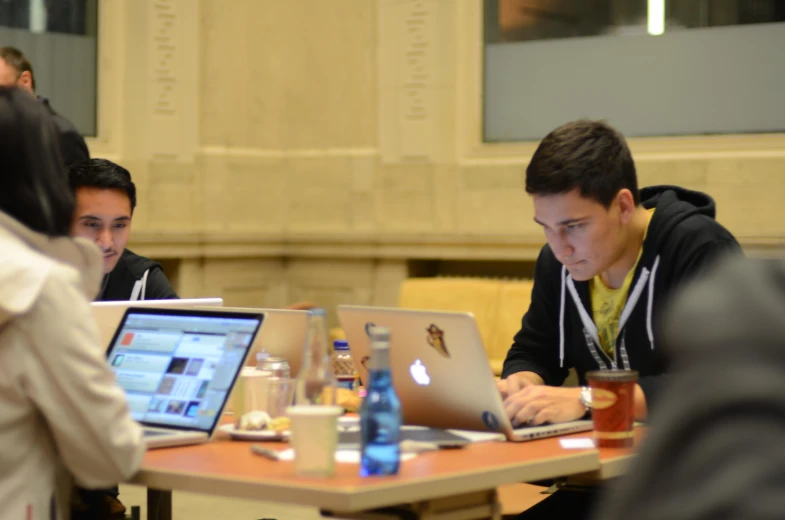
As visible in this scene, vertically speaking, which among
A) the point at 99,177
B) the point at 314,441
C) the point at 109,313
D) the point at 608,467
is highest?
the point at 99,177

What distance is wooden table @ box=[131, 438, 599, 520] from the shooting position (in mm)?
1722

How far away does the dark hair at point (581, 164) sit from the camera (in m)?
2.63

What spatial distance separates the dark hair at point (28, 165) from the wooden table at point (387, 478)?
0.48 m

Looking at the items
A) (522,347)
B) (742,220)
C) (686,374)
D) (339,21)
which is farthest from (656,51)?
(686,374)

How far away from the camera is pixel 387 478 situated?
1788mm

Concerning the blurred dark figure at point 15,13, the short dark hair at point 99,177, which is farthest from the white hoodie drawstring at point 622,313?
the blurred dark figure at point 15,13

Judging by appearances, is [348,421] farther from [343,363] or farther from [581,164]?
[581,164]

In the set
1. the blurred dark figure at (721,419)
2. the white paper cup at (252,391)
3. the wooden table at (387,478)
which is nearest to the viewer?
the blurred dark figure at (721,419)

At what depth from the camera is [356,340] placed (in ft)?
8.26

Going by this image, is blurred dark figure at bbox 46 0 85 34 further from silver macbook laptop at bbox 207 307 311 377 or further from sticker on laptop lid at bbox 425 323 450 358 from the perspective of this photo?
sticker on laptop lid at bbox 425 323 450 358

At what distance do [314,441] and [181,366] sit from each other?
0.62 metres

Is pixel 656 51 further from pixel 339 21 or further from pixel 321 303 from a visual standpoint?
pixel 321 303

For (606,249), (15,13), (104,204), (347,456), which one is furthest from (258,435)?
(15,13)

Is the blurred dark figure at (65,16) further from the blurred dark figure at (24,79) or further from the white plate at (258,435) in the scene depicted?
the white plate at (258,435)
